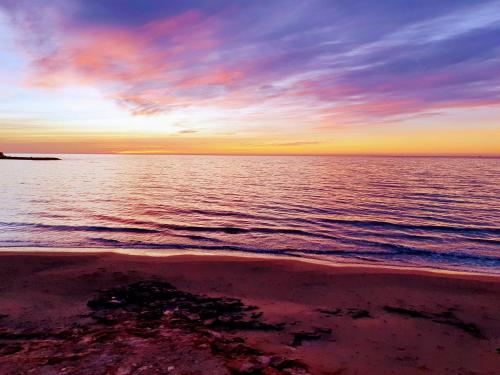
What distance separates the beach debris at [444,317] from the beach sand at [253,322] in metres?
0.03

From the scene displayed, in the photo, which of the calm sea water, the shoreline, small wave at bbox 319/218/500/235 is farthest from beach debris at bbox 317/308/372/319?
small wave at bbox 319/218/500/235

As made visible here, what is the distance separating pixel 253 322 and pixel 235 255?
304 inches

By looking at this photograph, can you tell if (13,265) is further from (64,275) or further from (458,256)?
(458,256)

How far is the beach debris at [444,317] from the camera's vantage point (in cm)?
851

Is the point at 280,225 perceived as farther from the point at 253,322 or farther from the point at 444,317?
the point at 253,322

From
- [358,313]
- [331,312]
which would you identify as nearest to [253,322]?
[331,312]

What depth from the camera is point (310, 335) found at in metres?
8.00

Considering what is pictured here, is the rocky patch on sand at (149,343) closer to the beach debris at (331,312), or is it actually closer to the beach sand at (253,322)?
the beach sand at (253,322)

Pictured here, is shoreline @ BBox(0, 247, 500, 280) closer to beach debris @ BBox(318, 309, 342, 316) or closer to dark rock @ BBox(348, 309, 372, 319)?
dark rock @ BBox(348, 309, 372, 319)

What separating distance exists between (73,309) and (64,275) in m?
3.67

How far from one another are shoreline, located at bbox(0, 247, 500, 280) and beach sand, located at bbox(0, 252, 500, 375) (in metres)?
0.55

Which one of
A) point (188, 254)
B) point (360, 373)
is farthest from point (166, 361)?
point (188, 254)

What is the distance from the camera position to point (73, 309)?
923cm

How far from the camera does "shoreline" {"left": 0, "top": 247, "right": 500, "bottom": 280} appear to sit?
1409 centimetres
